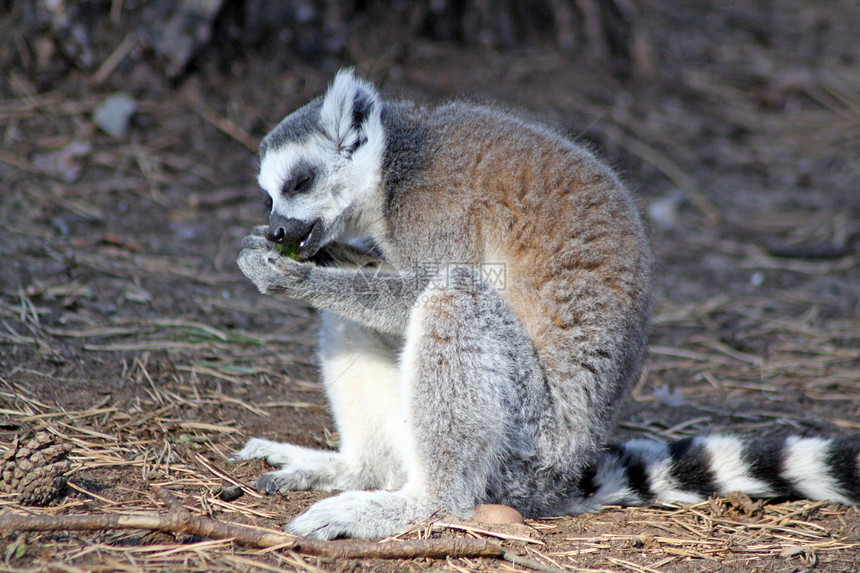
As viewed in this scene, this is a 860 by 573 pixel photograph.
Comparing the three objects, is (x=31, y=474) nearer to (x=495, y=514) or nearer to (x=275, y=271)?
(x=275, y=271)

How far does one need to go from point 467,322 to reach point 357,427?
1.05 metres

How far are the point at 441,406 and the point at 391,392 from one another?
2.17 feet

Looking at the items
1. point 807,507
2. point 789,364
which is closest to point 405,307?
point 807,507

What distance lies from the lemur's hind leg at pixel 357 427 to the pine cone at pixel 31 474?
988 mm

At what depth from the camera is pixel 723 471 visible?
374cm

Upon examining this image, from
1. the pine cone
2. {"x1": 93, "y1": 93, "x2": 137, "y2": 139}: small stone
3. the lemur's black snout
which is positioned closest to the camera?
the pine cone

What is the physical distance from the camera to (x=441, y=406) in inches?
135

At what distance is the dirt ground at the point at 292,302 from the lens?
3426 mm

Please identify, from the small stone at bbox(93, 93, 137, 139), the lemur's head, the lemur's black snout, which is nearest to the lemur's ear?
the lemur's head

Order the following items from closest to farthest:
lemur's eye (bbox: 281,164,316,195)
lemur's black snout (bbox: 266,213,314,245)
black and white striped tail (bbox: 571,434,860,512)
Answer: black and white striped tail (bbox: 571,434,860,512), lemur's black snout (bbox: 266,213,314,245), lemur's eye (bbox: 281,164,316,195)

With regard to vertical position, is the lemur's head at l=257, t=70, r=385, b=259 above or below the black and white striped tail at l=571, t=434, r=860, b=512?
above

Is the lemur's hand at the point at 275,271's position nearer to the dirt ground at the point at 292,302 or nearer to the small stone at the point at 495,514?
the dirt ground at the point at 292,302

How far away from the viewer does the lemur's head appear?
4.00 meters

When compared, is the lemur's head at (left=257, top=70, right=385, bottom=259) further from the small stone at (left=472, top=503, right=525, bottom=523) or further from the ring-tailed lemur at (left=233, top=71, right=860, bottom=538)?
the small stone at (left=472, top=503, right=525, bottom=523)
